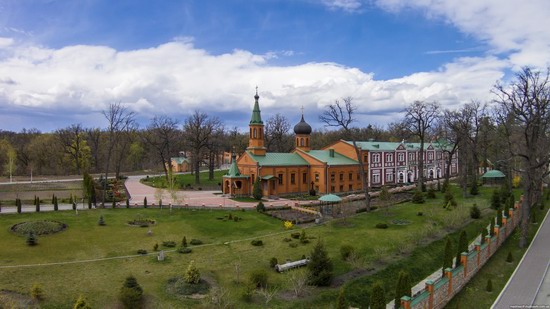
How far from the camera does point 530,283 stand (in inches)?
750

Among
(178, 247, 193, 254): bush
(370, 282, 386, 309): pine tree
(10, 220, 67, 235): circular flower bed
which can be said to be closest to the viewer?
(370, 282, 386, 309): pine tree

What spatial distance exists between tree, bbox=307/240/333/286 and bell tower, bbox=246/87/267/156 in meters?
29.7

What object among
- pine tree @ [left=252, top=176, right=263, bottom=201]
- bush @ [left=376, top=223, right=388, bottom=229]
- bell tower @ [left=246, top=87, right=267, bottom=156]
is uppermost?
bell tower @ [left=246, top=87, right=267, bottom=156]

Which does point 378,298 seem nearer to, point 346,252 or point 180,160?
point 346,252

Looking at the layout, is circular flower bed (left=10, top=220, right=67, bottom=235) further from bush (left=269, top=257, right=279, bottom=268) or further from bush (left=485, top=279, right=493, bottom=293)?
bush (left=485, top=279, right=493, bottom=293)

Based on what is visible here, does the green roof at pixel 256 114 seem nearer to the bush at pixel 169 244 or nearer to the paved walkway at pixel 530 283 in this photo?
the bush at pixel 169 244

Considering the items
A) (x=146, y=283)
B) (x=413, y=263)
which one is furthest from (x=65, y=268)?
(x=413, y=263)

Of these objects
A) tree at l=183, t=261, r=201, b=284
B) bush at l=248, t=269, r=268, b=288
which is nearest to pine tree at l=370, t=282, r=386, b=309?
bush at l=248, t=269, r=268, b=288

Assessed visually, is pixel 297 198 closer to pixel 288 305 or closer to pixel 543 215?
pixel 543 215

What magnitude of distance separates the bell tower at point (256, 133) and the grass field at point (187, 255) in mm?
13854

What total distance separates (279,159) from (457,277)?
31119mm

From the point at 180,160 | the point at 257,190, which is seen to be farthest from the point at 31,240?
the point at 180,160

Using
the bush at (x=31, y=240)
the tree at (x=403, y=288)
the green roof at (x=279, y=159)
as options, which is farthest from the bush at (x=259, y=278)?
the green roof at (x=279, y=159)

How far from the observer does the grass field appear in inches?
676
